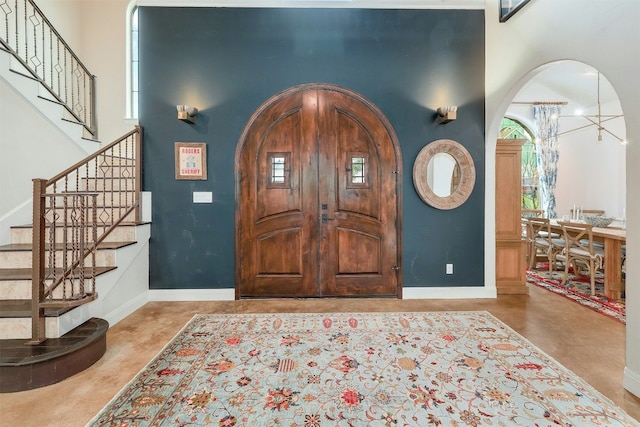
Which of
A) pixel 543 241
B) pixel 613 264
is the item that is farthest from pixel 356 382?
pixel 543 241

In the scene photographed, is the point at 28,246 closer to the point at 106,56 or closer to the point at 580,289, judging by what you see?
the point at 106,56

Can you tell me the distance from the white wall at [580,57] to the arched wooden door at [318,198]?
1335 millimetres

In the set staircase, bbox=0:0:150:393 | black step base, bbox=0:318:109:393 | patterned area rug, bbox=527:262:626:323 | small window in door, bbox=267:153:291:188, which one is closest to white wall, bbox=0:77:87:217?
staircase, bbox=0:0:150:393

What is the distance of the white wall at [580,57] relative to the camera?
1.88 metres

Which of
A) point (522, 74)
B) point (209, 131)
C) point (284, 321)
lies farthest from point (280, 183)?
point (522, 74)

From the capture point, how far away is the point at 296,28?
3607mm

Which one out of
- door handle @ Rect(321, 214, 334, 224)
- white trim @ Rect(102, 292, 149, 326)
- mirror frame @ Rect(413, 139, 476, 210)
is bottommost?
white trim @ Rect(102, 292, 149, 326)

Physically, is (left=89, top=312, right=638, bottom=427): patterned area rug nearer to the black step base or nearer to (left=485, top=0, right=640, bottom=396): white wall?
the black step base

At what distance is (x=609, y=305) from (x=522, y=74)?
283cm

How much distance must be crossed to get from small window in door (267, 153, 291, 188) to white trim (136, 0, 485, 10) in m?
1.88

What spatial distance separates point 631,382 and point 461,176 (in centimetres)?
237

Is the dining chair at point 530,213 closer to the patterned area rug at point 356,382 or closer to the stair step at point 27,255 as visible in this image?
the patterned area rug at point 356,382

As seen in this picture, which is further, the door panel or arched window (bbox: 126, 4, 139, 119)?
arched window (bbox: 126, 4, 139, 119)

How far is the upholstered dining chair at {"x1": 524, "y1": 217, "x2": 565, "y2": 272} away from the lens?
4.45 meters
